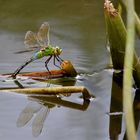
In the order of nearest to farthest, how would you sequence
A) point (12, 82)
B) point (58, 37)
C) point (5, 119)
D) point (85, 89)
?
point (5, 119), point (85, 89), point (12, 82), point (58, 37)

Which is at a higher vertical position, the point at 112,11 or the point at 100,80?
the point at 112,11

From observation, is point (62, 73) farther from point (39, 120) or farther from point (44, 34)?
point (39, 120)

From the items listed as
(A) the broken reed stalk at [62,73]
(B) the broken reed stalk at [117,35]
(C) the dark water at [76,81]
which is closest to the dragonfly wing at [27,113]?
(C) the dark water at [76,81]

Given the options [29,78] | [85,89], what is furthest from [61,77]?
[85,89]

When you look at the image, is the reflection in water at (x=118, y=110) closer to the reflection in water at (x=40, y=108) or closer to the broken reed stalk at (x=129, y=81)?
the reflection in water at (x=40, y=108)

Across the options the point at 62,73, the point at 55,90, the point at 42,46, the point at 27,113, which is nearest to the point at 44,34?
the point at 42,46

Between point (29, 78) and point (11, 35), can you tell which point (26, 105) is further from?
point (11, 35)
